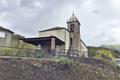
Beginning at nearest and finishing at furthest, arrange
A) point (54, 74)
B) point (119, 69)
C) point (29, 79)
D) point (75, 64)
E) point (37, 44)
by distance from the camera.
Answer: point (29, 79)
point (54, 74)
point (75, 64)
point (119, 69)
point (37, 44)

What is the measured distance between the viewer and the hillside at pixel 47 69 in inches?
695

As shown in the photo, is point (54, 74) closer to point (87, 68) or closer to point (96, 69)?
point (87, 68)

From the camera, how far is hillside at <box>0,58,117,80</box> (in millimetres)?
17656

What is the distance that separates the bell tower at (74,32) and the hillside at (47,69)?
408 inches

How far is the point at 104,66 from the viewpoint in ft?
85.1

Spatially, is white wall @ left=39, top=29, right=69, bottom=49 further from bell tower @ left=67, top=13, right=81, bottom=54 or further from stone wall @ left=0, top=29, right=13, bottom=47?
stone wall @ left=0, top=29, right=13, bottom=47

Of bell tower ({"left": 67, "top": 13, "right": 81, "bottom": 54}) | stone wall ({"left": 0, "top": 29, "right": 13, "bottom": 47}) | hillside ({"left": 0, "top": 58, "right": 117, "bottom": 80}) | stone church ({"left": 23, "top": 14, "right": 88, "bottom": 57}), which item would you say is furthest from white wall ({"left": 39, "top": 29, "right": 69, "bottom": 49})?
hillside ({"left": 0, "top": 58, "right": 117, "bottom": 80})

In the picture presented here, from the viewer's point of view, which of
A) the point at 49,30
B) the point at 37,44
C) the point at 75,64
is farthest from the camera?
the point at 49,30

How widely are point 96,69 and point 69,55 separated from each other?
130 inches

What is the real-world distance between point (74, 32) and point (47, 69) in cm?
1644

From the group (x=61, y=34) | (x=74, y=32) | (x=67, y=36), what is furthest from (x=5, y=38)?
(x=74, y=32)

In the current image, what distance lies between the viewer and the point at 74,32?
3491 centimetres

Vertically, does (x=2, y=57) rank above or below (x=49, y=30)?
below

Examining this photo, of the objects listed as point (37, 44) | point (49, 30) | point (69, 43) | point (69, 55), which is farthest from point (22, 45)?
point (69, 55)
